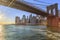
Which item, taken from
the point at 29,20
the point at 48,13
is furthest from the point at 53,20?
the point at 29,20

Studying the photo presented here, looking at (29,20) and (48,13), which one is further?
(48,13)

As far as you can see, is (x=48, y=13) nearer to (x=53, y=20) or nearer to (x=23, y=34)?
(x=53, y=20)

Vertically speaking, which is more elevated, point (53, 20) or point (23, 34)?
point (53, 20)

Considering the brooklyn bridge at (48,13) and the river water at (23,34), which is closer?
the river water at (23,34)

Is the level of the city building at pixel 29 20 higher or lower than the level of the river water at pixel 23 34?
higher

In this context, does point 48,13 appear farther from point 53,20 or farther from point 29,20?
point 29,20

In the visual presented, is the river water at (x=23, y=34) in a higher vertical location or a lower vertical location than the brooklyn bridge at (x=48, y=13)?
lower

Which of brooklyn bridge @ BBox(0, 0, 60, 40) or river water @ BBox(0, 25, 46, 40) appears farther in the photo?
brooklyn bridge @ BBox(0, 0, 60, 40)

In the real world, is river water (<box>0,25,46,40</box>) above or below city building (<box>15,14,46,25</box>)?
below

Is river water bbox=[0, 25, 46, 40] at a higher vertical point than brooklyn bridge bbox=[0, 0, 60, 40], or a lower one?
lower

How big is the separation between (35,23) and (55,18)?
92cm

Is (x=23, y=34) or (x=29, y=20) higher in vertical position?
(x=29, y=20)

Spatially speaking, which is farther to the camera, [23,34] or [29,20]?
[23,34]

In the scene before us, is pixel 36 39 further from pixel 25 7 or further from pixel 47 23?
pixel 25 7
